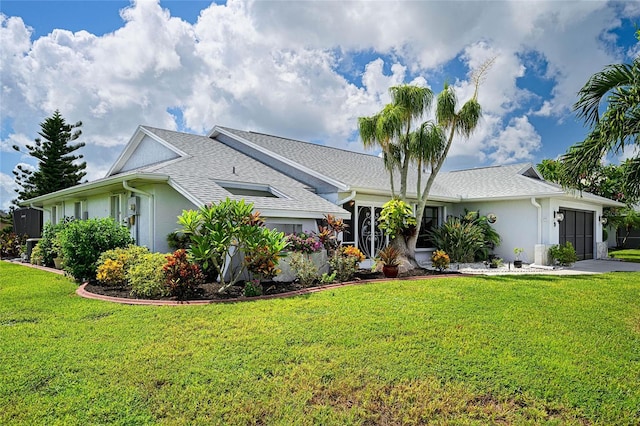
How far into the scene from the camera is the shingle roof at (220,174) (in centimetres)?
1230

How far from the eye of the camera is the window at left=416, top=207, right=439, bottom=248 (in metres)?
19.3

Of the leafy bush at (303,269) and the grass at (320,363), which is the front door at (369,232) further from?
the grass at (320,363)

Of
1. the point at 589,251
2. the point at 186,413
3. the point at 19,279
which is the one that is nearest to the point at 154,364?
the point at 186,413

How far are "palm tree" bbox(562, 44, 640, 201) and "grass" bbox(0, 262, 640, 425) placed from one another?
448 cm

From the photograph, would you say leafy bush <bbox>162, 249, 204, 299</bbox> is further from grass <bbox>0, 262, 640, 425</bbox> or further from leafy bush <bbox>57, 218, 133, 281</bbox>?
leafy bush <bbox>57, 218, 133, 281</bbox>

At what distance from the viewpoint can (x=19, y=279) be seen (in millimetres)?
12492

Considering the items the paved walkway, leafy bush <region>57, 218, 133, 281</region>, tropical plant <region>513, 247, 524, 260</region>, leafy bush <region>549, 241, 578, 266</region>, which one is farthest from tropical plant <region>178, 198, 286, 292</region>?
leafy bush <region>549, 241, 578, 266</region>

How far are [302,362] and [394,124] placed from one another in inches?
420

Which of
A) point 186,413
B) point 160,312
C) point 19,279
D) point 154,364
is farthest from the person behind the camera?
point 19,279

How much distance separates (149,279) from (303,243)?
4412mm

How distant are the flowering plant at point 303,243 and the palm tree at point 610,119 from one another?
8.09 meters

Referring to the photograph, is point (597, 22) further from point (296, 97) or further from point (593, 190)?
point (593, 190)

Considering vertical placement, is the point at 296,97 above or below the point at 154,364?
above

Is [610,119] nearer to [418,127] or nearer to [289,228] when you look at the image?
[418,127]
